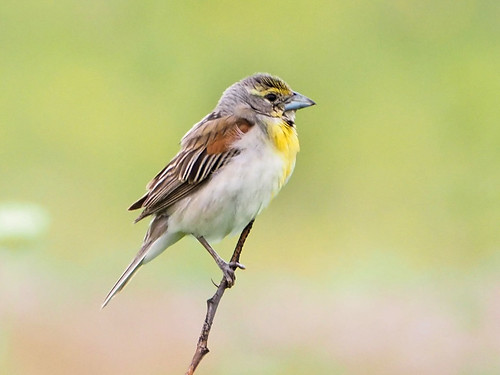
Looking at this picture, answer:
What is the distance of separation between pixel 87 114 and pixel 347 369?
549 centimetres

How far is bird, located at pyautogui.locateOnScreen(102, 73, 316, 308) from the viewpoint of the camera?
417 cm

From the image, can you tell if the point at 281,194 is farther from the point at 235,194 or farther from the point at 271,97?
the point at 235,194

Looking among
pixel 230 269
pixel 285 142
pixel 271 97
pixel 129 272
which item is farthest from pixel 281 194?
pixel 230 269

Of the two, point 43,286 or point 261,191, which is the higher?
point 261,191

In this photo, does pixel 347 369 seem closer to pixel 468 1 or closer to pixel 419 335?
pixel 419 335

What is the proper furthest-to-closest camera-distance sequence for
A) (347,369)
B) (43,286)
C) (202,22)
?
(202,22)
(43,286)
(347,369)

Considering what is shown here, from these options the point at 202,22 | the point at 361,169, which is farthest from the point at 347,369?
the point at 202,22

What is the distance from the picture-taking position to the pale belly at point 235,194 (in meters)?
4.16

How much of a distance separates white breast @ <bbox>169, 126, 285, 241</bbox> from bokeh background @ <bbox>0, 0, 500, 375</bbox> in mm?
675

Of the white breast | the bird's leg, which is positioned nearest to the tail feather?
the white breast

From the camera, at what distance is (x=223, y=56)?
35.0 ft

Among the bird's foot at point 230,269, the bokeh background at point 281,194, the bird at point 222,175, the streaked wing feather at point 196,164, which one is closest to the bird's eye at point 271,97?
the bird at point 222,175

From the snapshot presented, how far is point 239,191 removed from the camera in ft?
13.6

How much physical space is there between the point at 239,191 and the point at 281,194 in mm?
4332
